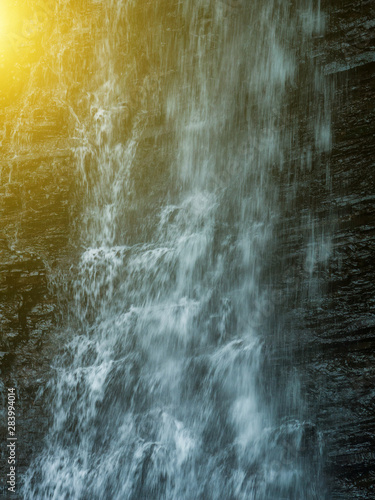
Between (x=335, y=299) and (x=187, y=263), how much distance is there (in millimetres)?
2094

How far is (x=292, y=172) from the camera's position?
6.69 m

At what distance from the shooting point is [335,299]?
6113 millimetres

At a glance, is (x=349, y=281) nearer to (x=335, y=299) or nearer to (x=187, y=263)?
(x=335, y=299)

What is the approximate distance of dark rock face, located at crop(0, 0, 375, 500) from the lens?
5.82m

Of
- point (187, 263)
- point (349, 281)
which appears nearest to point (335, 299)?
point (349, 281)

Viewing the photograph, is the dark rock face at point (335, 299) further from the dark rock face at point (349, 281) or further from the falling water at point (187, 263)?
the falling water at point (187, 263)

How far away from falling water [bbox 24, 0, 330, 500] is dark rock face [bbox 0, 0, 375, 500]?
249mm

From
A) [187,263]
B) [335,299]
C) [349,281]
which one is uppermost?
[187,263]

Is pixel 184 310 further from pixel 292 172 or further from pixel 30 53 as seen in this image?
pixel 30 53

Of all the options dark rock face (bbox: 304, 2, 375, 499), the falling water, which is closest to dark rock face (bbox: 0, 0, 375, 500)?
dark rock face (bbox: 304, 2, 375, 499)

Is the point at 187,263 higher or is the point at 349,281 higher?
the point at 187,263

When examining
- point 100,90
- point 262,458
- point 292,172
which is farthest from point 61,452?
point 100,90

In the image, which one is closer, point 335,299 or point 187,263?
point 335,299

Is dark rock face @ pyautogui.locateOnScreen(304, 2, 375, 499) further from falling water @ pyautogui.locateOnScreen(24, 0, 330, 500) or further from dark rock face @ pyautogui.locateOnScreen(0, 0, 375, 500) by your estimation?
falling water @ pyautogui.locateOnScreen(24, 0, 330, 500)
